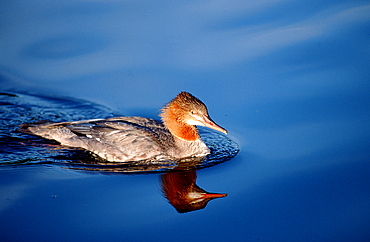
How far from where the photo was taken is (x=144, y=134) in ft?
34.6

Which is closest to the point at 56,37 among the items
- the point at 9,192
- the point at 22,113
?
the point at 22,113

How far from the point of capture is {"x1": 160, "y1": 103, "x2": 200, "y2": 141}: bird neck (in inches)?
423

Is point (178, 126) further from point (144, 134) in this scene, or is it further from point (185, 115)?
point (144, 134)

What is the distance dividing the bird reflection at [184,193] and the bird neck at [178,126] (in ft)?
4.32

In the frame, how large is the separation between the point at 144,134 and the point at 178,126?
74 centimetres

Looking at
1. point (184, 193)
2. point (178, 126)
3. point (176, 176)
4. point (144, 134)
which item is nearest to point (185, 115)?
point (178, 126)

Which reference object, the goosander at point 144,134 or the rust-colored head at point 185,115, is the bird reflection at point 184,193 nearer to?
the goosander at point 144,134

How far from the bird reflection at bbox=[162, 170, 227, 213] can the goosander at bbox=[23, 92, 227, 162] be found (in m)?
0.99

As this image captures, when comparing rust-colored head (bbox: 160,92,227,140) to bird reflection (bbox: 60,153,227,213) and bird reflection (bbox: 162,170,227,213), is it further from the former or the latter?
bird reflection (bbox: 162,170,227,213)

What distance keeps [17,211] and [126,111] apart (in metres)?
4.41

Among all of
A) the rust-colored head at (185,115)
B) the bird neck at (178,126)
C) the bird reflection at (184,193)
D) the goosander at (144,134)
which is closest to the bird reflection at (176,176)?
the bird reflection at (184,193)

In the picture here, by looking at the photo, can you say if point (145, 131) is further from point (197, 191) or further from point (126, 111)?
point (197, 191)

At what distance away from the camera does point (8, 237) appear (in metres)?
7.28

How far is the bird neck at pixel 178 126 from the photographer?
1074cm
